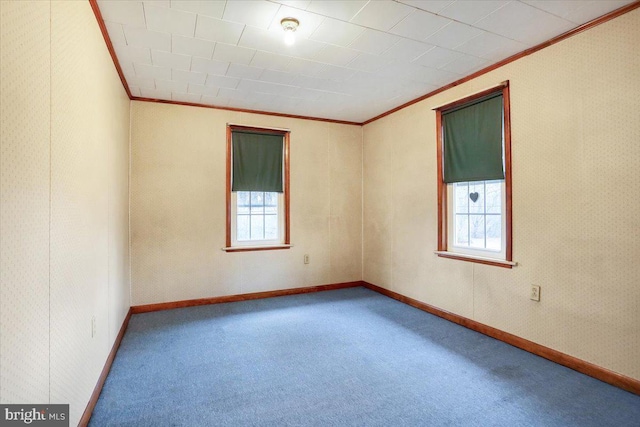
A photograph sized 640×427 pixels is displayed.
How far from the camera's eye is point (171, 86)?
3.56 m

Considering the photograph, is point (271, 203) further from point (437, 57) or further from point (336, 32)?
point (437, 57)

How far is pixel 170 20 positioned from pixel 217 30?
12.8 inches

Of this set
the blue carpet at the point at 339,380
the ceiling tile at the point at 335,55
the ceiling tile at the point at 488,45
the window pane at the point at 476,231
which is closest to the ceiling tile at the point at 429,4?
the ceiling tile at the point at 488,45

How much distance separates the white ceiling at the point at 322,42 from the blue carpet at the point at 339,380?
102 inches

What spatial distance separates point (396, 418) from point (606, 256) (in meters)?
1.90

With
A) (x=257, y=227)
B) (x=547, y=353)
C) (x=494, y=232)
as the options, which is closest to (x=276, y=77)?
(x=257, y=227)

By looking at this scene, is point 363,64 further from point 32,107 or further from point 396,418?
point 396,418

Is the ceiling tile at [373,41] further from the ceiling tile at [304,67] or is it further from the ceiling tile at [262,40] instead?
the ceiling tile at [262,40]

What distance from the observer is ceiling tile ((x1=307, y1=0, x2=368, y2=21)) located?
84.5 inches

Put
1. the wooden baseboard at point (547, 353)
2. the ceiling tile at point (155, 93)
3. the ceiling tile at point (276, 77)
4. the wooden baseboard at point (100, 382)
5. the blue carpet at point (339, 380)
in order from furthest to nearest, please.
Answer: the ceiling tile at point (155, 93) → the ceiling tile at point (276, 77) → the wooden baseboard at point (547, 353) → the blue carpet at point (339, 380) → the wooden baseboard at point (100, 382)

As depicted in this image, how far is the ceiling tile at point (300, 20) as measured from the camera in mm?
2246

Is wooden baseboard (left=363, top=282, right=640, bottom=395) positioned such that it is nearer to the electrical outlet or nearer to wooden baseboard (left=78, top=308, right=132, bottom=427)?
the electrical outlet

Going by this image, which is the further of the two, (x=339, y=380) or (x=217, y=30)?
(x=217, y=30)

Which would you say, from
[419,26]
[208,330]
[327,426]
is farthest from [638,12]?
[208,330]
